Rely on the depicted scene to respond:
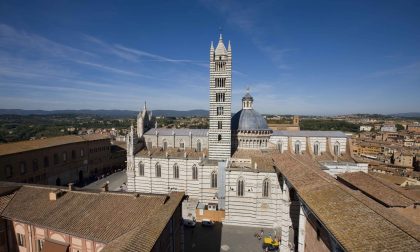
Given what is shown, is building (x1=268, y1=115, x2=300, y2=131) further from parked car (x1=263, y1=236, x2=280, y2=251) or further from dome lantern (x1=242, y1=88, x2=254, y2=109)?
parked car (x1=263, y1=236, x2=280, y2=251)

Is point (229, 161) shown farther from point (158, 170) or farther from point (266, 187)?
point (158, 170)

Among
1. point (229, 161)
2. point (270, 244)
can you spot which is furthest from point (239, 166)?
point (270, 244)

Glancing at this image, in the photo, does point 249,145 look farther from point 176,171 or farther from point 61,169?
point 61,169

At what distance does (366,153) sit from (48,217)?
293 ft

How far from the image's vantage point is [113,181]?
148 ft

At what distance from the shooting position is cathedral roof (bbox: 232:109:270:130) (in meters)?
35.6

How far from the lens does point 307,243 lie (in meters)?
15.9

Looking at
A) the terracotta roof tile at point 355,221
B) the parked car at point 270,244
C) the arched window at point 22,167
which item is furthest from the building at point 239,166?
the arched window at point 22,167

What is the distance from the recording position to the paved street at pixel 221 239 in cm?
2397

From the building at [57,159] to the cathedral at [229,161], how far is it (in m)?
13.2

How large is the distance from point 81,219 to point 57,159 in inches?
1206

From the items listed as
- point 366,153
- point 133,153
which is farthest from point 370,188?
point 366,153

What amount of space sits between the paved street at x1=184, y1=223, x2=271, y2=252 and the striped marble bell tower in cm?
952

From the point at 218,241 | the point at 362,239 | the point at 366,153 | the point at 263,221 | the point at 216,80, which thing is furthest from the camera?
the point at 366,153
